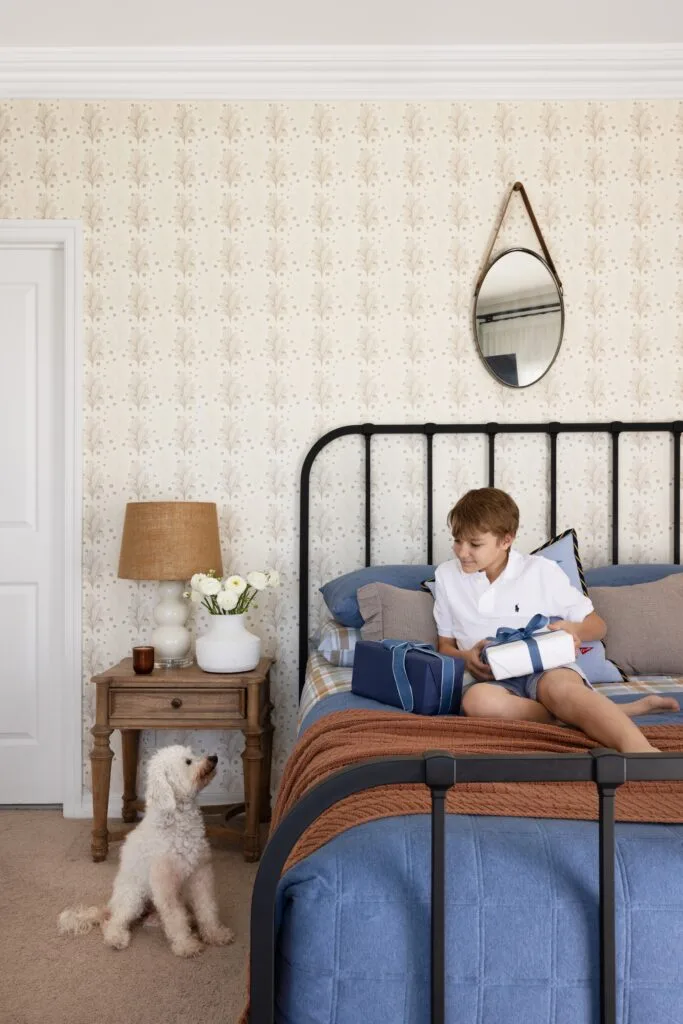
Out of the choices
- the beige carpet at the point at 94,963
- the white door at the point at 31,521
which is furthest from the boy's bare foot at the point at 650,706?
the white door at the point at 31,521

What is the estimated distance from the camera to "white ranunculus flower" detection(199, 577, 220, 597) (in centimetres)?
255

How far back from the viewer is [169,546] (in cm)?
259

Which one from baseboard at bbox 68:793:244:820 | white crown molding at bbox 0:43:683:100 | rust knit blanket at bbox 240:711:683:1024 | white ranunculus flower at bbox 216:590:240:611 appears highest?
white crown molding at bbox 0:43:683:100

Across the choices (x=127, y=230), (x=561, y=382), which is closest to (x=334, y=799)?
(x=561, y=382)

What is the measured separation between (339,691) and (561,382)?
1479 millimetres

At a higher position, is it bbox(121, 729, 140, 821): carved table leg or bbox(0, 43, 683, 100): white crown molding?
bbox(0, 43, 683, 100): white crown molding

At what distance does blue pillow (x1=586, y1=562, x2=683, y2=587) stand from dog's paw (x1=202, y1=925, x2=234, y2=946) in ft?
4.82

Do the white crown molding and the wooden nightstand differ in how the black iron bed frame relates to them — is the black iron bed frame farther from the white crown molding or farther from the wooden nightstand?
the white crown molding

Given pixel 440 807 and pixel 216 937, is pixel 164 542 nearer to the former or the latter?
pixel 216 937

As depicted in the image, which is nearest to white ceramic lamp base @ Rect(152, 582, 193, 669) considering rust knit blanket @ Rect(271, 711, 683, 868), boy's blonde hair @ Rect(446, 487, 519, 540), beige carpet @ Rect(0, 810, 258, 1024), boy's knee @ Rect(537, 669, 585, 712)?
beige carpet @ Rect(0, 810, 258, 1024)

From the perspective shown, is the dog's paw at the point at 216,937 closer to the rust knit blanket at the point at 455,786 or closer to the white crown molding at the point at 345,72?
the rust knit blanket at the point at 455,786

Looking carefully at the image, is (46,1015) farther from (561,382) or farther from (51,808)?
(561,382)

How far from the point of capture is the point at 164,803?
2.02m

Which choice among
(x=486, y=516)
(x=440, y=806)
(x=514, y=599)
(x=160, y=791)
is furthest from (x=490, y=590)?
(x=440, y=806)
